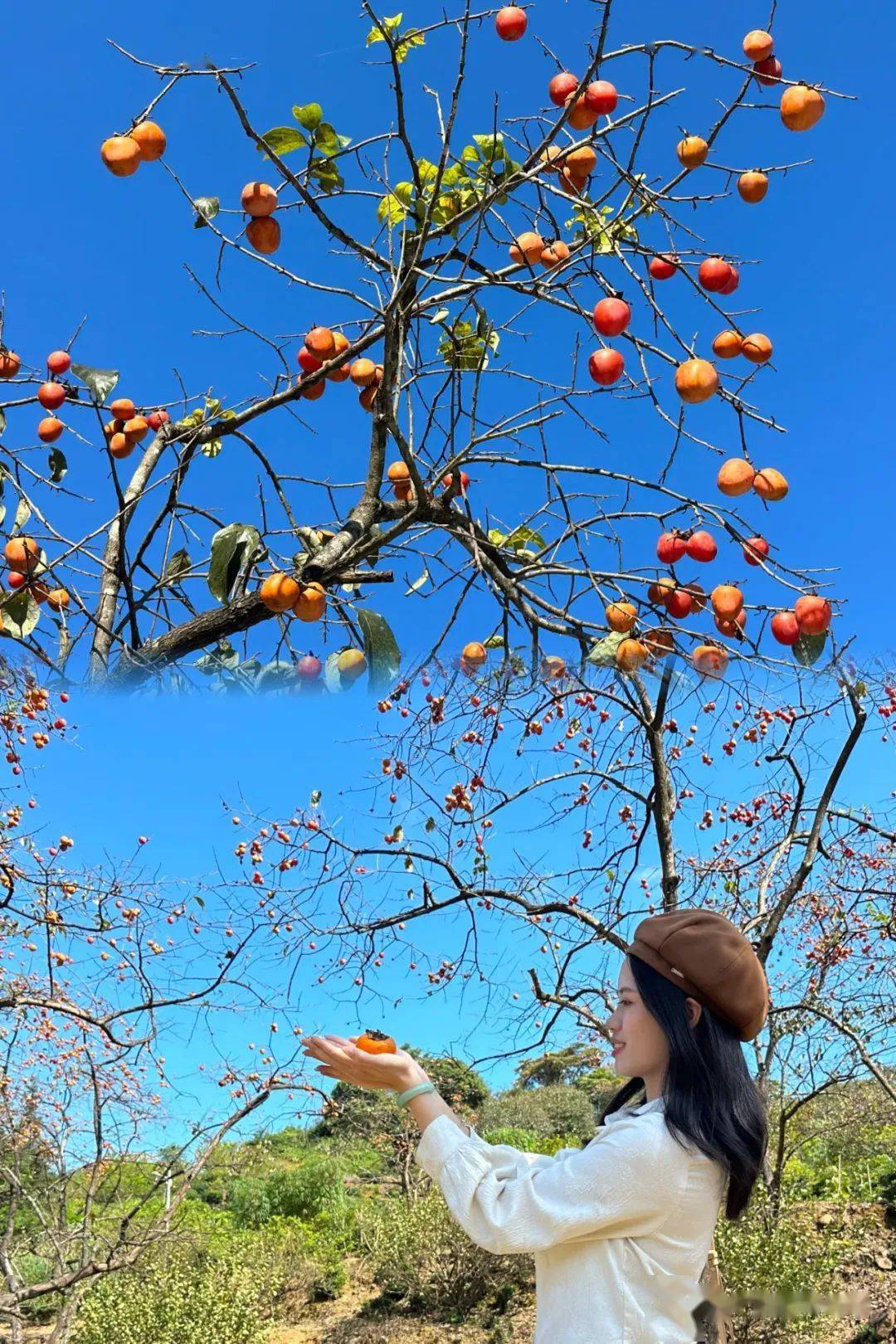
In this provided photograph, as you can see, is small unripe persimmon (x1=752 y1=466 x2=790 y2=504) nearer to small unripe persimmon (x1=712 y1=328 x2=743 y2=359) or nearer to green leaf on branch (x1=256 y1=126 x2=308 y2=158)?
small unripe persimmon (x1=712 y1=328 x2=743 y2=359)

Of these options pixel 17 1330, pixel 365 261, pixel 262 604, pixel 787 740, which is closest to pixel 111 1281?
pixel 17 1330

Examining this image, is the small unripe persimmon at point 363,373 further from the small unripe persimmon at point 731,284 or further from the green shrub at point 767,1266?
the green shrub at point 767,1266

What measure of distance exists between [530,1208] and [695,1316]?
342 millimetres

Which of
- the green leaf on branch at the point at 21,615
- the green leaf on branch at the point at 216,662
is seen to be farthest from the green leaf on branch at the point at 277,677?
the green leaf on branch at the point at 21,615

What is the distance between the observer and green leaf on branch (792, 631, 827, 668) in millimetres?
1853

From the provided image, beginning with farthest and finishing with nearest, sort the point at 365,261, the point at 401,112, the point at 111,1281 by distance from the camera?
1. the point at 111,1281
2. the point at 365,261
3. the point at 401,112

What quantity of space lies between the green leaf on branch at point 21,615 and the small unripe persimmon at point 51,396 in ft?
1.75

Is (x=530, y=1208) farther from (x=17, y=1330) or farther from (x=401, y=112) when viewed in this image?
(x=17, y=1330)

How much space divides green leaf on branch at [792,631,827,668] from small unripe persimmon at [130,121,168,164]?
150 centimetres

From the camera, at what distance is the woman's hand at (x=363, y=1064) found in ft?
4.19

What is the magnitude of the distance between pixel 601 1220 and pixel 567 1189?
0.16ft

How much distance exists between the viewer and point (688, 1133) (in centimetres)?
120

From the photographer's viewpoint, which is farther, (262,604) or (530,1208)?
(262,604)

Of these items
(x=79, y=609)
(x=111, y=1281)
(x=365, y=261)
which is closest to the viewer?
(x=79, y=609)
